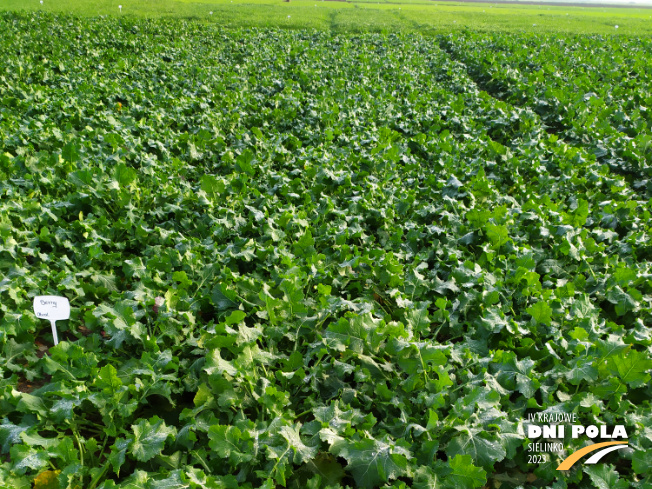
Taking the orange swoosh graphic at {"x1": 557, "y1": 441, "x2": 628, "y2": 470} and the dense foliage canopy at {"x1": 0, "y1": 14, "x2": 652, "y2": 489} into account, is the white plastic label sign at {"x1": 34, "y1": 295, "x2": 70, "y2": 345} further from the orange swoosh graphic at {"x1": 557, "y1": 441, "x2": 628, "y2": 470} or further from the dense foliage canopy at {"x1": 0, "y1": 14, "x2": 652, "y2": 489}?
the orange swoosh graphic at {"x1": 557, "y1": 441, "x2": 628, "y2": 470}

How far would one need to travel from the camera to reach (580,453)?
2.68m

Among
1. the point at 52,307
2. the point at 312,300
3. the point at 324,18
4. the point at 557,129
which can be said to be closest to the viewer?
the point at 52,307

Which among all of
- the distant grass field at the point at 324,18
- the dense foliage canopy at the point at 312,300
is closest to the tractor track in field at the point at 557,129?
the dense foliage canopy at the point at 312,300

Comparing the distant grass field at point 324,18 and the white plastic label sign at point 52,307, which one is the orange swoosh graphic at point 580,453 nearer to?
the white plastic label sign at point 52,307

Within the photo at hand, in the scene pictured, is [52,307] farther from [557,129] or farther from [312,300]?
[557,129]

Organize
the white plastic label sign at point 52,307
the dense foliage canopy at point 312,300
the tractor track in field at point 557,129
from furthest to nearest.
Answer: the tractor track in field at point 557,129
the white plastic label sign at point 52,307
the dense foliage canopy at point 312,300

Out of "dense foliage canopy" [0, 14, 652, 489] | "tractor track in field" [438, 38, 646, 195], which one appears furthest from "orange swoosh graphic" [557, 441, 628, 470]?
"tractor track in field" [438, 38, 646, 195]

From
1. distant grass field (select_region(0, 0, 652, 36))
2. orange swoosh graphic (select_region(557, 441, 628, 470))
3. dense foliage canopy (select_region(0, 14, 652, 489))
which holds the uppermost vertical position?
distant grass field (select_region(0, 0, 652, 36))

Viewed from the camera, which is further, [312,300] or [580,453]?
[312,300]

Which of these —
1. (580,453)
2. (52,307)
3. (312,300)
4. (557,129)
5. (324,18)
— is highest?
(324,18)

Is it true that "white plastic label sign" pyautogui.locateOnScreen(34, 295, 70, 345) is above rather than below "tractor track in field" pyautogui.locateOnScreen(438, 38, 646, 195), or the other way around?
below

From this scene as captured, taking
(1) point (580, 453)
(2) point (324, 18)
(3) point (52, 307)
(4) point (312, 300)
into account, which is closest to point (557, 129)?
(4) point (312, 300)

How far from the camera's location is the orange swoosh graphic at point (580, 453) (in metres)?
2.62

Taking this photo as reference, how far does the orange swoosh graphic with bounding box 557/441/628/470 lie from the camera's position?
262 centimetres
